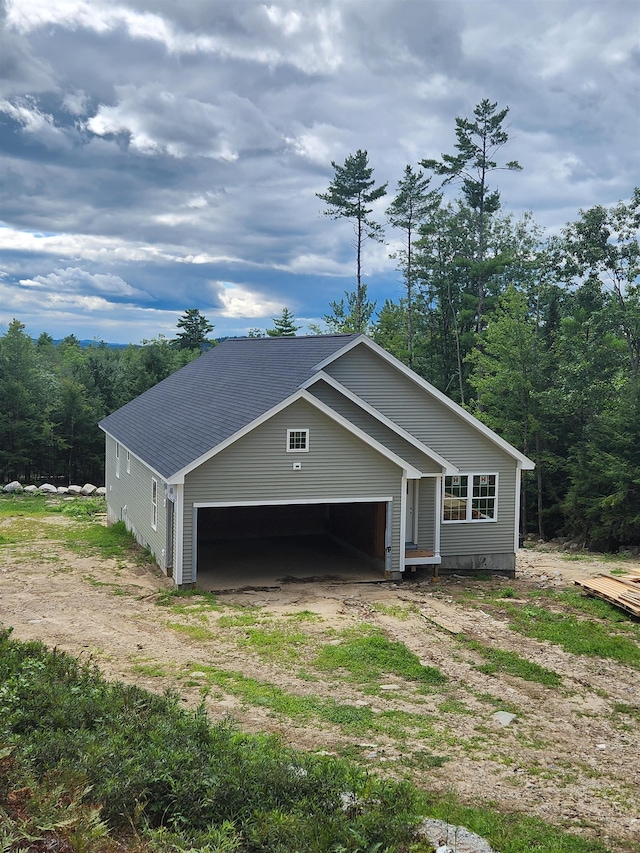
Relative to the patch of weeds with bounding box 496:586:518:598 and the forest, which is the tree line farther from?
the patch of weeds with bounding box 496:586:518:598

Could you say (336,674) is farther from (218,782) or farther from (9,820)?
(9,820)

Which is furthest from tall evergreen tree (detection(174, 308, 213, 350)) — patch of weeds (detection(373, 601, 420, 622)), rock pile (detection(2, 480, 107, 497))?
patch of weeds (detection(373, 601, 420, 622))

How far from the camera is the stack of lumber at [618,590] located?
1559 centimetres

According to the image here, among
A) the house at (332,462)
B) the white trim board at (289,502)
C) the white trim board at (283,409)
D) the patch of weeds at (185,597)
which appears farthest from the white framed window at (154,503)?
the patch of weeds at (185,597)

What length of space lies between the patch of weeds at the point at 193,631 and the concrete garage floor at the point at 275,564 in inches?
113

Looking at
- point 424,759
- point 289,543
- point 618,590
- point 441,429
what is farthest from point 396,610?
point 289,543

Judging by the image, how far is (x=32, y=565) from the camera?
1839cm

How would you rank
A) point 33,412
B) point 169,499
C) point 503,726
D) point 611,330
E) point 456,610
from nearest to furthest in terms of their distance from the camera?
point 503,726, point 456,610, point 169,499, point 611,330, point 33,412

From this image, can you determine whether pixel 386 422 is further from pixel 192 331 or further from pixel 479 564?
pixel 192 331

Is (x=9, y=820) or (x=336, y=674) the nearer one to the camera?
(x=9, y=820)

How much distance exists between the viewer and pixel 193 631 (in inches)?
519

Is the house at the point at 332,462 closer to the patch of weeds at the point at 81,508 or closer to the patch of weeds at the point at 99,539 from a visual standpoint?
the patch of weeds at the point at 99,539

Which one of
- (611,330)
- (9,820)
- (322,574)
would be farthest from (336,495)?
(611,330)

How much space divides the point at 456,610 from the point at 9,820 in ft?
38.5
